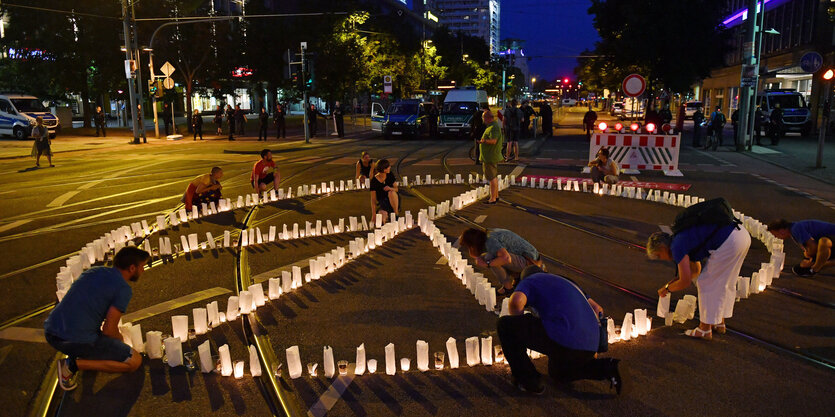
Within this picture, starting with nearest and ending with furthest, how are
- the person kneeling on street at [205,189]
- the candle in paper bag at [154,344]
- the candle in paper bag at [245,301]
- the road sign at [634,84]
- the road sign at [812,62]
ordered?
the candle in paper bag at [154,344], the candle in paper bag at [245,301], the person kneeling on street at [205,189], the road sign at [634,84], the road sign at [812,62]

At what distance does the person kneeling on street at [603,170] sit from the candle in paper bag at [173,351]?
37.4ft

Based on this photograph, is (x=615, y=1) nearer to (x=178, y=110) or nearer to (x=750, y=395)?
(x=750, y=395)

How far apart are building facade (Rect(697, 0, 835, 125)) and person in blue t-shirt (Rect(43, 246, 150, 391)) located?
1392 inches

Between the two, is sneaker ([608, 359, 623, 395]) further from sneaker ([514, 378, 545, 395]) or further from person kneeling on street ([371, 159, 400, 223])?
person kneeling on street ([371, 159, 400, 223])

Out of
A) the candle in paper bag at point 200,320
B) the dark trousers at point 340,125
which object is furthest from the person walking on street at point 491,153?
the dark trousers at point 340,125

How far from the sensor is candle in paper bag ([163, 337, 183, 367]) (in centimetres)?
518

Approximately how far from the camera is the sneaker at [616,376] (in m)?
4.62

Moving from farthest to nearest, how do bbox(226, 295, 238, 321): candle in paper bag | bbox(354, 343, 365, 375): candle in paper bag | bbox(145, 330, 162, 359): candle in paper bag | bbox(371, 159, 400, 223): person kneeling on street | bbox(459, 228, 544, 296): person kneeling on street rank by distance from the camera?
1. bbox(371, 159, 400, 223): person kneeling on street
2. bbox(226, 295, 238, 321): candle in paper bag
3. bbox(459, 228, 544, 296): person kneeling on street
4. bbox(145, 330, 162, 359): candle in paper bag
5. bbox(354, 343, 365, 375): candle in paper bag

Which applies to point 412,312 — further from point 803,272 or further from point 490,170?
point 490,170

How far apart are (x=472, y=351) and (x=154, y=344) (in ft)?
8.48

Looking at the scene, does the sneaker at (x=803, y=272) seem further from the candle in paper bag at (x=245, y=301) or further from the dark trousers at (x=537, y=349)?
the candle in paper bag at (x=245, y=301)

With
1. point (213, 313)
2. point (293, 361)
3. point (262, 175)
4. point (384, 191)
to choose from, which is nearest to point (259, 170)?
point (262, 175)

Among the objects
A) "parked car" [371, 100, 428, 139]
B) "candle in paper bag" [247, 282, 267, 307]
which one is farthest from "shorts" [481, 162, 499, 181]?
"parked car" [371, 100, 428, 139]

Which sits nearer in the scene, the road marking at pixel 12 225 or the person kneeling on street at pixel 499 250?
the person kneeling on street at pixel 499 250
